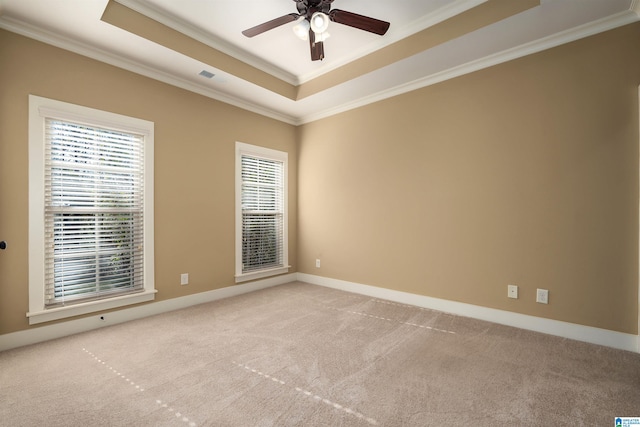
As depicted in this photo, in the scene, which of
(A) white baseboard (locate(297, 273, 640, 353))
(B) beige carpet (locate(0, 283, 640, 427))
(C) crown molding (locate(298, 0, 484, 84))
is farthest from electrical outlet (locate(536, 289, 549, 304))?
(C) crown molding (locate(298, 0, 484, 84))

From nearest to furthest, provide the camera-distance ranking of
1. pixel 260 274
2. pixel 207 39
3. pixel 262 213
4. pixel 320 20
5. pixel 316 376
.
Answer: pixel 316 376
pixel 320 20
pixel 207 39
pixel 260 274
pixel 262 213

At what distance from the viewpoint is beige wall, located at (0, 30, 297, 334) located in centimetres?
246

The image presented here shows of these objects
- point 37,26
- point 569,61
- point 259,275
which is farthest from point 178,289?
point 569,61

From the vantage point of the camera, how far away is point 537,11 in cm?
234

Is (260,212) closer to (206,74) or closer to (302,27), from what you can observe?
(206,74)

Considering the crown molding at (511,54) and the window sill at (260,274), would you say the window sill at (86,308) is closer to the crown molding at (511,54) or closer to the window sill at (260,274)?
the window sill at (260,274)

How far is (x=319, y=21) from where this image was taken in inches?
87.4

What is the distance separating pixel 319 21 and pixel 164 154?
7.56 feet

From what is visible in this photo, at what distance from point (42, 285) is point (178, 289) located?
1236 mm

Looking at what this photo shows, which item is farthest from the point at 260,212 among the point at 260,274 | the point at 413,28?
the point at 413,28

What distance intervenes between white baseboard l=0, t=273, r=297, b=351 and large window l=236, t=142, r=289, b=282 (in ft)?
0.91

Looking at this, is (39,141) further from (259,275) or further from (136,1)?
(259,275)

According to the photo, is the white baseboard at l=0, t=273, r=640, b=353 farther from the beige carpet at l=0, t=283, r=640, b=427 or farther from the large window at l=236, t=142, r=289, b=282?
the large window at l=236, t=142, r=289, b=282

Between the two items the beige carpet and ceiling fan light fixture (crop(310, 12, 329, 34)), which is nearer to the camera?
the beige carpet
